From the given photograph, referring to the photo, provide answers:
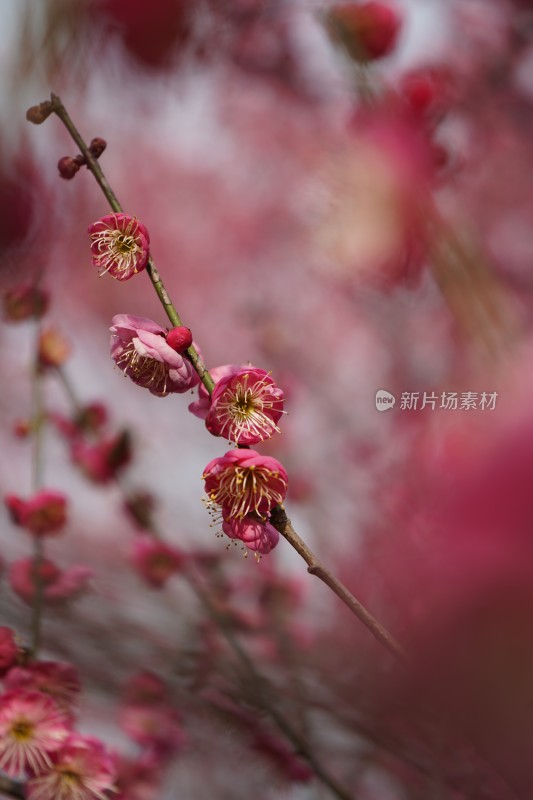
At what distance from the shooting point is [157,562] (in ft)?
1.92

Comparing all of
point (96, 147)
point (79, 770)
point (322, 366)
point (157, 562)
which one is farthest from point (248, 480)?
point (322, 366)

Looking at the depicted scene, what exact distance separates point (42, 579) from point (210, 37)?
539 millimetres

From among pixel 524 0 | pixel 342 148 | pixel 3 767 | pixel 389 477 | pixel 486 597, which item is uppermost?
pixel 524 0

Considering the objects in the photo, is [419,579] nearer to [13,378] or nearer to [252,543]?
[252,543]

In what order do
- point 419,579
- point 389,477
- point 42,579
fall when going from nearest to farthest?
point 419,579 → point 42,579 → point 389,477

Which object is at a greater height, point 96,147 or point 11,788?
point 96,147

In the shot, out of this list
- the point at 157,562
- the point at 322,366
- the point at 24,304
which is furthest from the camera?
the point at 322,366

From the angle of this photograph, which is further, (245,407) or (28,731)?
(28,731)

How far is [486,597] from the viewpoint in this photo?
0.28m

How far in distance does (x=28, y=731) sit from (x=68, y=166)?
0.91ft

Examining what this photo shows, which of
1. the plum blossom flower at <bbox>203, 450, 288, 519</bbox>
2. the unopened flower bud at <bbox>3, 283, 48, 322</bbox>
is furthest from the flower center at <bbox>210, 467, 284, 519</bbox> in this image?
the unopened flower bud at <bbox>3, 283, 48, 322</bbox>

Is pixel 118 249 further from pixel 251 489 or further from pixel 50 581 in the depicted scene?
pixel 50 581

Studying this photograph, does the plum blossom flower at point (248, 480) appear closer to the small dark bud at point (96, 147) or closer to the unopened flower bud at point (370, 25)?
the small dark bud at point (96, 147)

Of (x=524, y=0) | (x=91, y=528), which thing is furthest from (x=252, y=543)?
(x=524, y=0)
